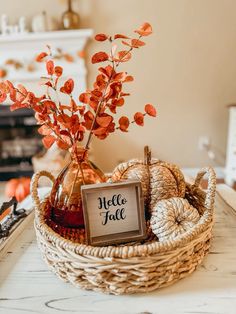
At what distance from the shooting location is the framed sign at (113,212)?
2.30 feet

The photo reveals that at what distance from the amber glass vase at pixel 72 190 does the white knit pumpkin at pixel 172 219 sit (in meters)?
0.21

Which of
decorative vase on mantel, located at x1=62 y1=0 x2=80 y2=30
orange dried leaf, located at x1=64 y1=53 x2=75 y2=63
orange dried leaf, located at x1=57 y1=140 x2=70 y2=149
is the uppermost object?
decorative vase on mantel, located at x1=62 y1=0 x2=80 y2=30

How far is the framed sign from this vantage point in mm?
700

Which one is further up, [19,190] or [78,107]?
[78,107]

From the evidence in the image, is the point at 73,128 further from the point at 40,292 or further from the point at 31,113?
the point at 31,113

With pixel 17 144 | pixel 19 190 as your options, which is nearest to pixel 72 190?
pixel 19 190

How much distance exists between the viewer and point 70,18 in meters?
2.60

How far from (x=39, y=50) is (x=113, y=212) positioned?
7.73 ft

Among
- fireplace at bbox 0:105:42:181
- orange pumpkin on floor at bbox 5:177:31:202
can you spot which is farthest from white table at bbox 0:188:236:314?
fireplace at bbox 0:105:42:181

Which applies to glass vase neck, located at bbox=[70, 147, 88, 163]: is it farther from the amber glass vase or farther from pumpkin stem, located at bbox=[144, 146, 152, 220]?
pumpkin stem, located at bbox=[144, 146, 152, 220]

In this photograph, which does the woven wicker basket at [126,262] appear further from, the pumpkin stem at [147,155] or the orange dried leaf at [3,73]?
the orange dried leaf at [3,73]

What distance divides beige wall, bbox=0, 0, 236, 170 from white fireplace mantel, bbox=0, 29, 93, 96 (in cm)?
13

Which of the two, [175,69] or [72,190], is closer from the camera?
[72,190]

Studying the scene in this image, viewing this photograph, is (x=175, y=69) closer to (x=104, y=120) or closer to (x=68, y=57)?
(x=68, y=57)
